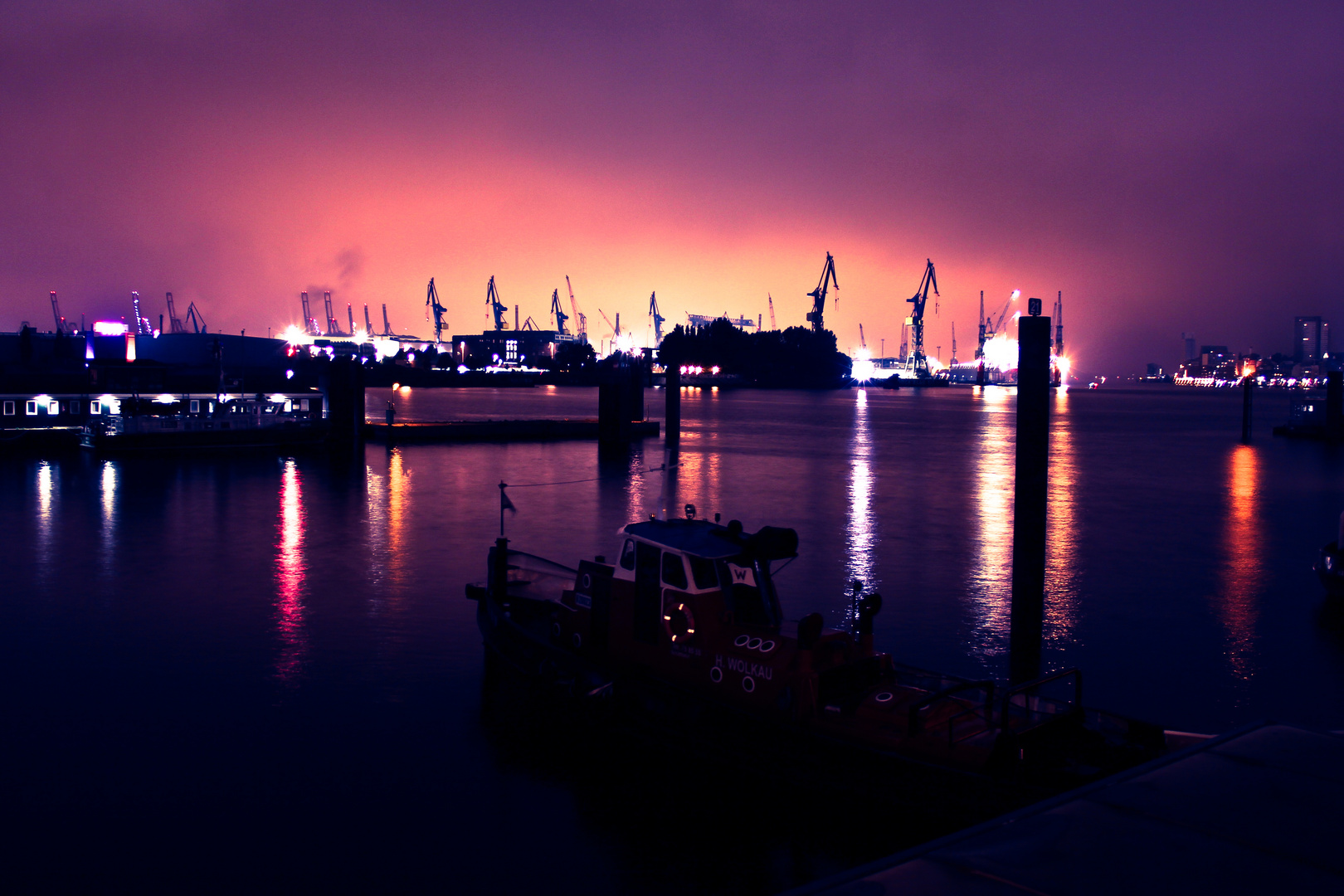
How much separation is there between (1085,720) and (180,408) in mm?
60711

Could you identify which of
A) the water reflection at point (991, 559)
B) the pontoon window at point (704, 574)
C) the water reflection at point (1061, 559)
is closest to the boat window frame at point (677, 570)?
the pontoon window at point (704, 574)

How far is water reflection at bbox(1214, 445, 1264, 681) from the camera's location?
18094 mm

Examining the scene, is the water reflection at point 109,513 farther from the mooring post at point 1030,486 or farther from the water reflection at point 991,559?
the mooring post at point 1030,486

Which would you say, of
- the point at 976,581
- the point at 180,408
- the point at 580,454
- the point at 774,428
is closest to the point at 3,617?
the point at 976,581

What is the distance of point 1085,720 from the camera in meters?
9.45

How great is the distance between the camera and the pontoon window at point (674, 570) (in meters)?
11.1

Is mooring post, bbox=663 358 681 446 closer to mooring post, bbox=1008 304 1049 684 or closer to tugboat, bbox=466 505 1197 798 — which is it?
mooring post, bbox=1008 304 1049 684

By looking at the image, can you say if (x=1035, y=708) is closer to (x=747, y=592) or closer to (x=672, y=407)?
(x=747, y=592)

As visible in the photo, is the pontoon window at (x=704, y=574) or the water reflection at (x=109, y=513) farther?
the water reflection at (x=109, y=513)

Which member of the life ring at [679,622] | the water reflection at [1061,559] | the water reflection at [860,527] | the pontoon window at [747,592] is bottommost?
the water reflection at [1061,559]

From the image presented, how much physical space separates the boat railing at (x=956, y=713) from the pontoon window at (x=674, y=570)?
3.13 m

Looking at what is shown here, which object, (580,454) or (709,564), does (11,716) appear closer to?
(709,564)

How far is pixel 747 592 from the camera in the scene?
35.3ft

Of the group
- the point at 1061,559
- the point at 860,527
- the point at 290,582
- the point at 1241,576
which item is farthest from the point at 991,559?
the point at 290,582
